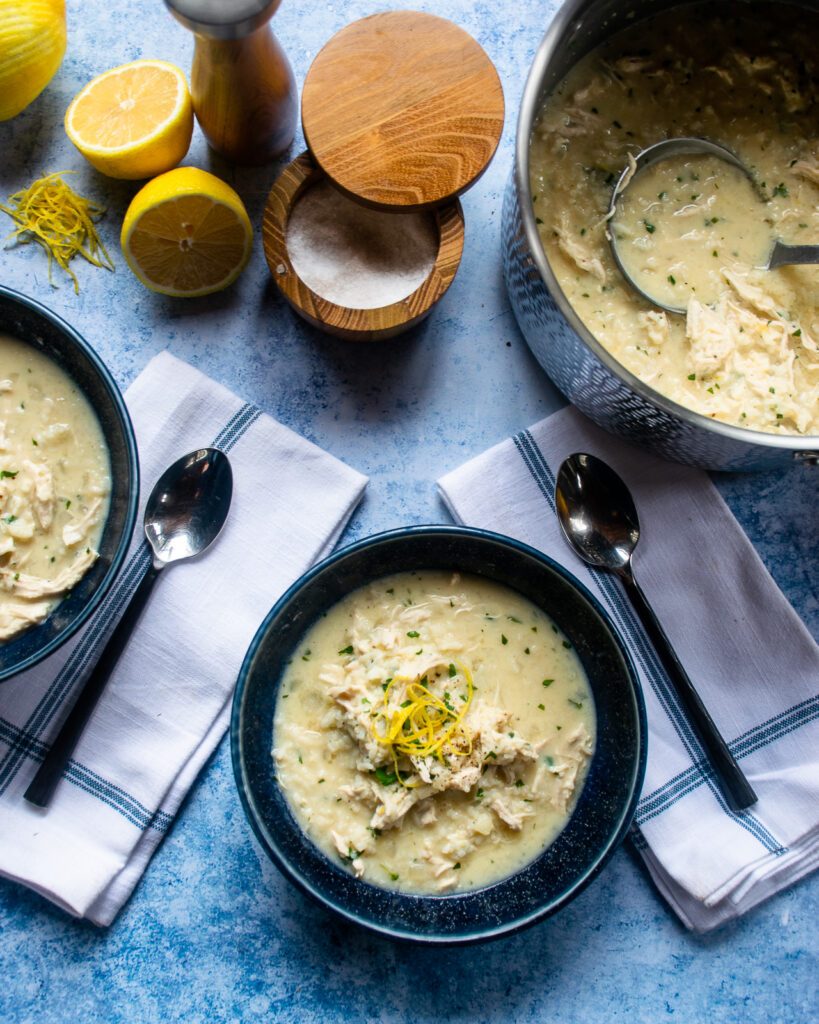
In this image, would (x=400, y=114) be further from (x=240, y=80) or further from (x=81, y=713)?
(x=81, y=713)

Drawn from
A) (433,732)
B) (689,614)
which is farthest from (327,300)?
(689,614)

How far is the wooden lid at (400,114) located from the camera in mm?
2100

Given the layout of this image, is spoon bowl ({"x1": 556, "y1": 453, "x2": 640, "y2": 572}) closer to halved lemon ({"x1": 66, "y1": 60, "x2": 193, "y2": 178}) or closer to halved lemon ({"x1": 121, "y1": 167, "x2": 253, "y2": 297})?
halved lemon ({"x1": 121, "y1": 167, "x2": 253, "y2": 297})

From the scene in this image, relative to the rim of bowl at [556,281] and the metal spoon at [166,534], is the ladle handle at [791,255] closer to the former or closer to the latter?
the rim of bowl at [556,281]

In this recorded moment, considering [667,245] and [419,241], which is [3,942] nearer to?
[419,241]

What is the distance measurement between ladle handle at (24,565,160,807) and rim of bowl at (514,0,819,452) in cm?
110

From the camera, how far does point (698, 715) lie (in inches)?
84.4

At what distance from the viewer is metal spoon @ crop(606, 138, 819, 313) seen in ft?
6.94

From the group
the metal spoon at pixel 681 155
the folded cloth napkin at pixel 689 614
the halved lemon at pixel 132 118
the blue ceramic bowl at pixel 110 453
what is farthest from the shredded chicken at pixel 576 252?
the blue ceramic bowl at pixel 110 453

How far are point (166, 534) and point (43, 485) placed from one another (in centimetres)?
30

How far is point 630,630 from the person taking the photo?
222 cm

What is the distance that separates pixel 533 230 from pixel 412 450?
2.23 feet

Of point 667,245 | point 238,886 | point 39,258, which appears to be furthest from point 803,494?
point 39,258

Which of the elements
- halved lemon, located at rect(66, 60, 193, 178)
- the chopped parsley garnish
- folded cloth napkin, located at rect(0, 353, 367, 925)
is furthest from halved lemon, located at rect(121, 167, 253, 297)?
the chopped parsley garnish
